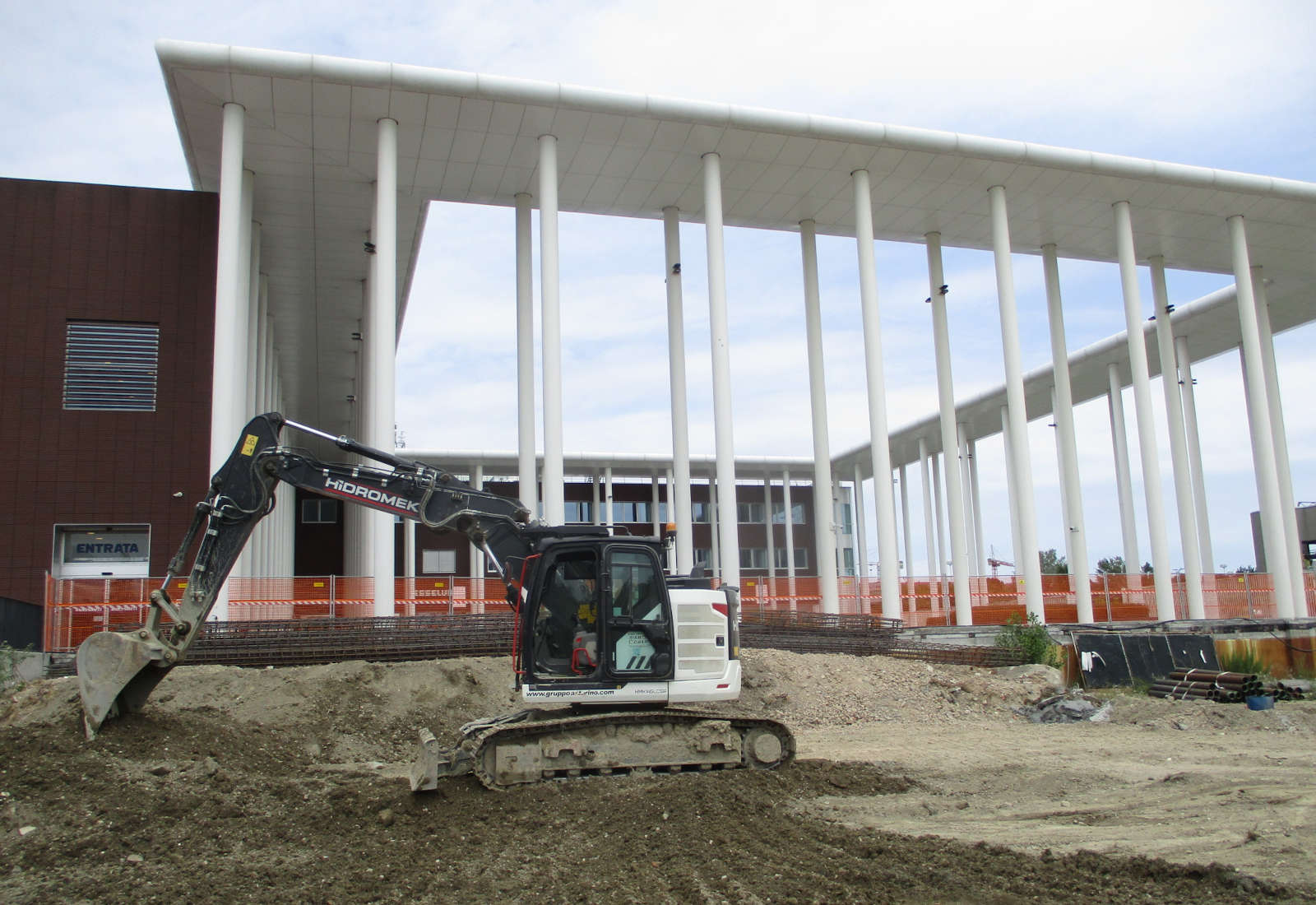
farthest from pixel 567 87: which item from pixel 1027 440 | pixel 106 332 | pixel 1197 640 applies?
pixel 1197 640

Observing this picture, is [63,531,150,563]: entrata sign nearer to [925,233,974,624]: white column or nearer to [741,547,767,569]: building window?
[925,233,974,624]: white column

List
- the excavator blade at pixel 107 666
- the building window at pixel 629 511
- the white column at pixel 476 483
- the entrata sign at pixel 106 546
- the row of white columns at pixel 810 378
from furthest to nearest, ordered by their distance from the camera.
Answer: the building window at pixel 629 511 < the white column at pixel 476 483 < the entrata sign at pixel 106 546 < the row of white columns at pixel 810 378 < the excavator blade at pixel 107 666

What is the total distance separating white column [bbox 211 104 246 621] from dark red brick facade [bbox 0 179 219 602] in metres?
2.56

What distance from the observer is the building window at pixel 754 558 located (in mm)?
60469

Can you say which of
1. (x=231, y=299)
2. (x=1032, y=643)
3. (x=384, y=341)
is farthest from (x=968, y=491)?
(x=231, y=299)

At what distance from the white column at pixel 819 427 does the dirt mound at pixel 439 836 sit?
468 inches

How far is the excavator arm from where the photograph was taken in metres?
10.4

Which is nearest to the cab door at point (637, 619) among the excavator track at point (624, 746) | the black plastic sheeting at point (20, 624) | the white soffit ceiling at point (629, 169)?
the excavator track at point (624, 746)

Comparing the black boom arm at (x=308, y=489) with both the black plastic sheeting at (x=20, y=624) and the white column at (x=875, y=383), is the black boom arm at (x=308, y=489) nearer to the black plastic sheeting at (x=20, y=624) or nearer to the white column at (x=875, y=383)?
the black plastic sheeting at (x=20, y=624)

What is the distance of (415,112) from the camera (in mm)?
21953

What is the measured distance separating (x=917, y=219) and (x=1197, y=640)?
43.6 feet

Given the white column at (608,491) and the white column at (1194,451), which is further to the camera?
the white column at (608,491)

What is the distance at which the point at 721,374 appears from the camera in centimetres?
2347

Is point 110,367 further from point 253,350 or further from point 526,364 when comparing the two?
point 526,364
